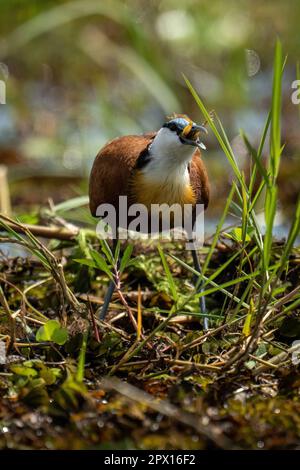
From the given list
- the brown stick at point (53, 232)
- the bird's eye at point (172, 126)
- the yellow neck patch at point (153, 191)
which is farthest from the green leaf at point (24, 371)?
the brown stick at point (53, 232)

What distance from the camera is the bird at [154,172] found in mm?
3223

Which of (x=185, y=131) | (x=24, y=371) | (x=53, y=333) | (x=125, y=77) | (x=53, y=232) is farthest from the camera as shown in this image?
(x=125, y=77)

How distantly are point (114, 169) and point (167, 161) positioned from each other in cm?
24

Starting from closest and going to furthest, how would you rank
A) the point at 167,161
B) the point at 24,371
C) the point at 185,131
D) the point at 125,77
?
the point at 24,371 → the point at 185,131 → the point at 167,161 → the point at 125,77

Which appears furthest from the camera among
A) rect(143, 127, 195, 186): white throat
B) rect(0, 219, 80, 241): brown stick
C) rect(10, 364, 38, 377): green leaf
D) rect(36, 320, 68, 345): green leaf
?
rect(0, 219, 80, 241): brown stick

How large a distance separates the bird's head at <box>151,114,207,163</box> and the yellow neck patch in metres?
0.12

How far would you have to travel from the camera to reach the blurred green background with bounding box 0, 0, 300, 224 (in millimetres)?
6246

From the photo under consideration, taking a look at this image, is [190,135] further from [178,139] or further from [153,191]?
[153,191]

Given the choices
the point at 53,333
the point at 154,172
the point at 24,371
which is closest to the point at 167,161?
the point at 154,172

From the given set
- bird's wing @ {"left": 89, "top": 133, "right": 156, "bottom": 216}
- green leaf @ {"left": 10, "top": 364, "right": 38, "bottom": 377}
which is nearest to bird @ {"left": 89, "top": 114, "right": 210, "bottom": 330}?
bird's wing @ {"left": 89, "top": 133, "right": 156, "bottom": 216}

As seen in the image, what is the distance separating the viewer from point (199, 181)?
3492 mm

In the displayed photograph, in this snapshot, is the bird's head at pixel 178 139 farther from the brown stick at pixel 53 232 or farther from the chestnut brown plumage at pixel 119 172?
the brown stick at pixel 53 232

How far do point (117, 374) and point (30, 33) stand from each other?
169 inches

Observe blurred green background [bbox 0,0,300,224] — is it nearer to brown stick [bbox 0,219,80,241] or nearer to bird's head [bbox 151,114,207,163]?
brown stick [bbox 0,219,80,241]
